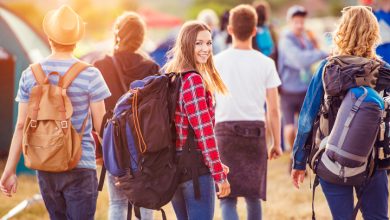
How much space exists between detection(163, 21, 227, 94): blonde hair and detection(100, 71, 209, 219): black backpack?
0.12m

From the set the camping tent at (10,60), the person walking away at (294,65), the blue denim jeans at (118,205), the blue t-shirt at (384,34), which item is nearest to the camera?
the blue denim jeans at (118,205)

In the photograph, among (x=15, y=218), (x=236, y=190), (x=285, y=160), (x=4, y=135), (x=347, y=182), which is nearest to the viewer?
(x=347, y=182)

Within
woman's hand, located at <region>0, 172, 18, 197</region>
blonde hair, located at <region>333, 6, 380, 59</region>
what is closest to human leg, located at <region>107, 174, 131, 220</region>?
woman's hand, located at <region>0, 172, 18, 197</region>

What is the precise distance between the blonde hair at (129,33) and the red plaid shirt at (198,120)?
1.37 m

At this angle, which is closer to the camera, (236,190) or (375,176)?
(375,176)

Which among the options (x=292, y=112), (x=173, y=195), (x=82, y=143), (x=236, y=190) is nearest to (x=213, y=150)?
(x=173, y=195)

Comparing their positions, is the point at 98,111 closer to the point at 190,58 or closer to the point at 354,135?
the point at 190,58

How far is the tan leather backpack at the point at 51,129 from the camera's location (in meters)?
4.19

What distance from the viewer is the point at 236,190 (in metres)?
5.77

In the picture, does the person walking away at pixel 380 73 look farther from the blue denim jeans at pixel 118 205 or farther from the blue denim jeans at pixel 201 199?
the blue denim jeans at pixel 118 205

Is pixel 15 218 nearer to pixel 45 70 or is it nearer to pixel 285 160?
pixel 45 70

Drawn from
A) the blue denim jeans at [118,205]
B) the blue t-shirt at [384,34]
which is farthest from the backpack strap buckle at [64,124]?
the blue t-shirt at [384,34]

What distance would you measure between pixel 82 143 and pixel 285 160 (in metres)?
6.97

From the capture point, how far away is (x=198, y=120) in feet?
13.7
